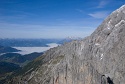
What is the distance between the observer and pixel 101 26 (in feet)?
551

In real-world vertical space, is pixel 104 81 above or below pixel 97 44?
below

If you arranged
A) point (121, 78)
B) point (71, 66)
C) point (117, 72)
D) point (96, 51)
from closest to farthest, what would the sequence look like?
point (71, 66) < point (121, 78) < point (117, 72) < point (96, 51)

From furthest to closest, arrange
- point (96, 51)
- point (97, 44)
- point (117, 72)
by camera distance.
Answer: point (97, 44)
point (96, 51)
point (117, 72)

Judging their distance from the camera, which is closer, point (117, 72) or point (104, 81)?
point (104, 81)

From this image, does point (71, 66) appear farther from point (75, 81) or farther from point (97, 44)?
point (97, 44)

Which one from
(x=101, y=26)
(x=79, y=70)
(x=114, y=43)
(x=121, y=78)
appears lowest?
(x=121, y=78)

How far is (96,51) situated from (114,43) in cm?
1345

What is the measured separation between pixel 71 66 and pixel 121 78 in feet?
109

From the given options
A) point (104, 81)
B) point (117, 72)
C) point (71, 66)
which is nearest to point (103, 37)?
point (117, 72)

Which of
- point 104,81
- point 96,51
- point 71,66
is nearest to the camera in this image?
point 104,81

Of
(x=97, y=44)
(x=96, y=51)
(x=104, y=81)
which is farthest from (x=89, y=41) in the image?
(x=104, y=81)

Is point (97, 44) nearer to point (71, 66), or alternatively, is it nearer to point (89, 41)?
point (89, 41)

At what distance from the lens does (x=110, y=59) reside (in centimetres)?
→ 13000

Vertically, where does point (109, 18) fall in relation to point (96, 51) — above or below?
above
